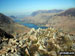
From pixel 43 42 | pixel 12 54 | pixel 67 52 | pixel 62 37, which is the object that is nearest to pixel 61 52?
pixel 67 52

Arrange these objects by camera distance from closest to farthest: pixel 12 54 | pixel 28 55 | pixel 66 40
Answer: pixel 12 54, pixel 28 55, pixel 66 40

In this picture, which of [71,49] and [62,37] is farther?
[62,37]

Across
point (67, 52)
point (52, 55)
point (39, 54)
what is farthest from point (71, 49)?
point (39, 54)

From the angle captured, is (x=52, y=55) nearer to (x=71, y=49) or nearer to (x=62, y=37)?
(x=71, y=49)

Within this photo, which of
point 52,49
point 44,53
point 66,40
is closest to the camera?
point 44,53

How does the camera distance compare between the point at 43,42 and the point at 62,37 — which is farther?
the point at 62,37

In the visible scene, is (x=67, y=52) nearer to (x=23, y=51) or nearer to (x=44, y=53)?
(x=44, y=53)

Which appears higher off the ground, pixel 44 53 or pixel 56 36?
pixel 56 36

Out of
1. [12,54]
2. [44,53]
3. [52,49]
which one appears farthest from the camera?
[52,49]

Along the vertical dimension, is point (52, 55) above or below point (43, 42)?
below
